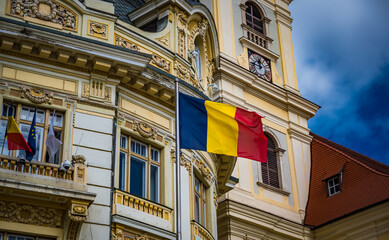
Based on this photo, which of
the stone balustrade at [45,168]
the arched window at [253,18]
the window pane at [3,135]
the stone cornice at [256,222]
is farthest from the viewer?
the arched window at [253,18]

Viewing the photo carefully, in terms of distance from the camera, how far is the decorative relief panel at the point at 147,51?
18.9m

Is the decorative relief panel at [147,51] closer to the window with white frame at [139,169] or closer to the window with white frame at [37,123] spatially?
the window with white frame at [139,169]

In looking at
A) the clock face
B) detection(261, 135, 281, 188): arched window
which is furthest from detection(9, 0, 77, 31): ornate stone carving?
the clock face

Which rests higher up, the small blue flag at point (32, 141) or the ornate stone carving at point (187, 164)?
the ornate stone carving at point (187, 164)

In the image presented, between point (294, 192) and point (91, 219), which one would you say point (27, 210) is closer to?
point (91, 219)

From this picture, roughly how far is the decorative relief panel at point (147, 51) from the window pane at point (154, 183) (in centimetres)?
309

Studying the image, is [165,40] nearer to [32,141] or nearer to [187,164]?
[187,164]

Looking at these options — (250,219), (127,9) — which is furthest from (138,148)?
(250,219)

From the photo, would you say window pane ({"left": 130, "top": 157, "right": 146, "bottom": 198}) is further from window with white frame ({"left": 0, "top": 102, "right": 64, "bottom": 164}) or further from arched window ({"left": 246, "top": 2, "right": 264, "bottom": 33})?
arched window ({"left": 246, "top": 2, "right": 264, "bottom": 33})

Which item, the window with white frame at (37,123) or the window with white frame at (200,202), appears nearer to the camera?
the window with white frame at (37,123)

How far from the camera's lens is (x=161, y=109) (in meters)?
19.3

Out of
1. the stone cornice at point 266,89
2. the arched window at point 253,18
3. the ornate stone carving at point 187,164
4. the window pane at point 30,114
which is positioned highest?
the arched window at point 253,18

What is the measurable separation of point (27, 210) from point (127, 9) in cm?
972

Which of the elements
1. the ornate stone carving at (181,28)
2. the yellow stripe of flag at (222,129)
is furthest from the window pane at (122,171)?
the ornate stone carving at (181,28)
